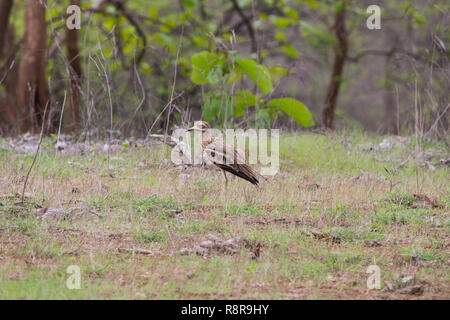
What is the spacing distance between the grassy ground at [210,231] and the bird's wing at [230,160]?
268mm

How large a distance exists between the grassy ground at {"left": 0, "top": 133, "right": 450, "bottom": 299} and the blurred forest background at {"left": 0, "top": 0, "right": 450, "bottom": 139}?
0.82m

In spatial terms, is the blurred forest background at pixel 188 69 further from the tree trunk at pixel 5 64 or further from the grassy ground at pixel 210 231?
the grassy ground at pixel 210 231

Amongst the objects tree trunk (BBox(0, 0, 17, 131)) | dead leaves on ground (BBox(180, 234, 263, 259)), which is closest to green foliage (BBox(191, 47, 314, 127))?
tree trunk (BBox(0, 0, 17, 131))

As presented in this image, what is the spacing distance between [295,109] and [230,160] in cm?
376

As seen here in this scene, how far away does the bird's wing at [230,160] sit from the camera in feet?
21.5

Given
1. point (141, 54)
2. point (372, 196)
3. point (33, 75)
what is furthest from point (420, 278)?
point (141, 54)

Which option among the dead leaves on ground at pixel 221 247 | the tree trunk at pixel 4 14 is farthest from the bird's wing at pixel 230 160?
the tree trunk at pixel 4 14

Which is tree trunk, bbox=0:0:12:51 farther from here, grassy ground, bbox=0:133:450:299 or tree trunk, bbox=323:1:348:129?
tree trunk, bbox=323:1:348:129

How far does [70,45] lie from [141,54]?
6.78 feet

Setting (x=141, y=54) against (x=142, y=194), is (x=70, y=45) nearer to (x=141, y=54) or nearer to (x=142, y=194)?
(x=141, y=54)

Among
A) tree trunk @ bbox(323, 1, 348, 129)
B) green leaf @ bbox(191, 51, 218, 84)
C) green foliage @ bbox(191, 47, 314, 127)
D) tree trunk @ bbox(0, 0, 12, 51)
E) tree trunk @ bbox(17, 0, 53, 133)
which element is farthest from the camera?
tree trunk @ bbox(323, 1, 348, 129)

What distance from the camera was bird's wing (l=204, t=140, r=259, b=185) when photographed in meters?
6.54

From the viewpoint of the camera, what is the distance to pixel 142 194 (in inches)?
263
